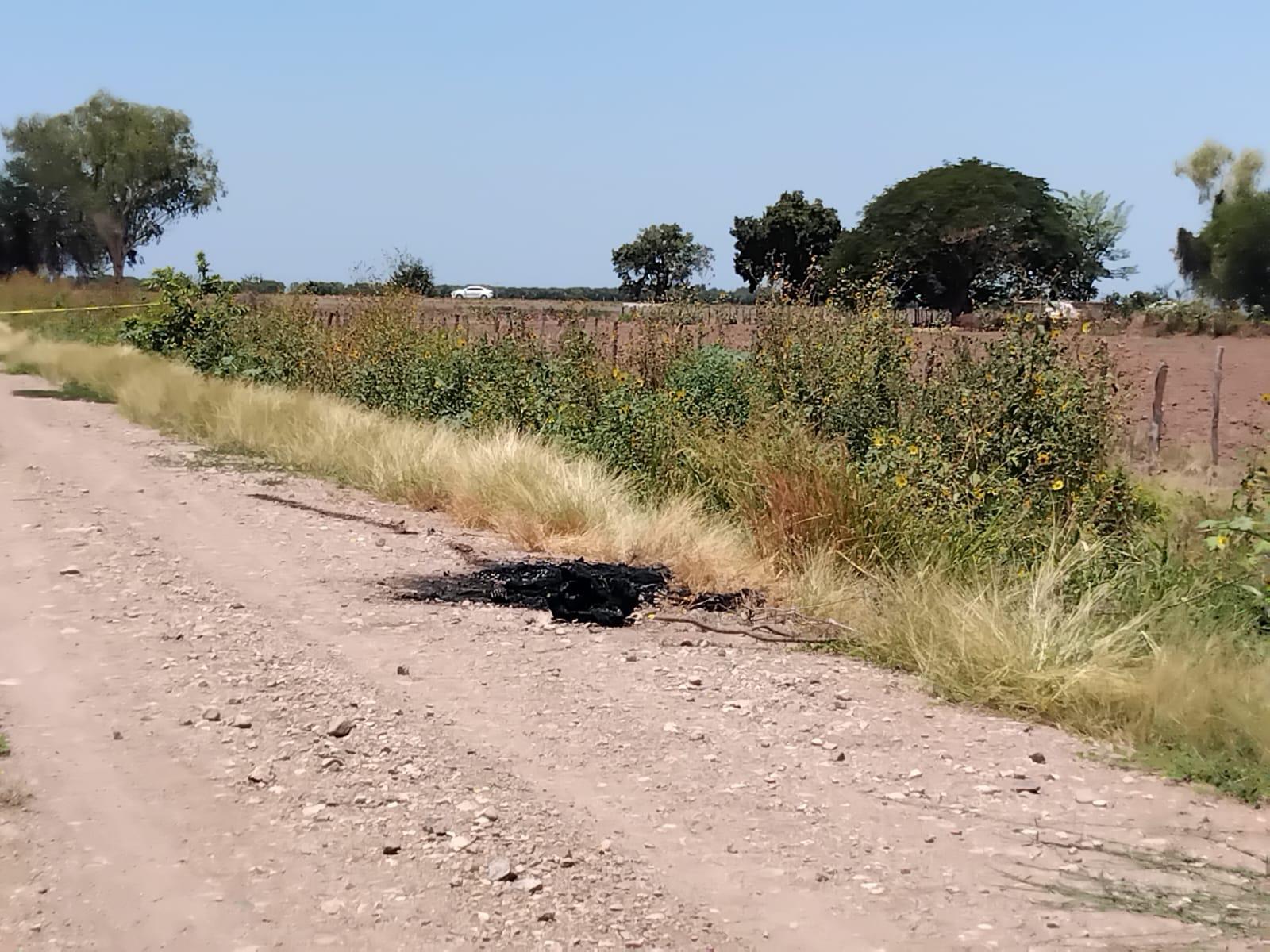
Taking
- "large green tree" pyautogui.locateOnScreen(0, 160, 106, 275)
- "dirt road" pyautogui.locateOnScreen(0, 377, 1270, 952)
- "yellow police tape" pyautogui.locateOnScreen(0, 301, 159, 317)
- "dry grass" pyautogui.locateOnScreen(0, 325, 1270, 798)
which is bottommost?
"dirt road" pyautogui.locateOnScreen(0, 377, 1270, 952)

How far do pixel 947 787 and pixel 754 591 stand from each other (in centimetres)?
301

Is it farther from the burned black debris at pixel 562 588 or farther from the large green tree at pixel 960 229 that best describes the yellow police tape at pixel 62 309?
the burned black debris at pixel 562 588

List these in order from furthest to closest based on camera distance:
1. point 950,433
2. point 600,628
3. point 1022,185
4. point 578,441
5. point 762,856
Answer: point 1022,185 < point 578,441 < point 950,433 < point 600,628 < point 762,856

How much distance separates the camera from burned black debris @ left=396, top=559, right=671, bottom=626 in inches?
302

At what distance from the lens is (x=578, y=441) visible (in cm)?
1196

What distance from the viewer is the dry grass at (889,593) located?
19.0ft

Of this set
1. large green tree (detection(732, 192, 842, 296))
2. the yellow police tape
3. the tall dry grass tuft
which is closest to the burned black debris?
the tall dry grass tuft

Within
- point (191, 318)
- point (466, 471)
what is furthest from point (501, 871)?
point (191, 318)

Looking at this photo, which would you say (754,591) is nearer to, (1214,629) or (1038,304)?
(1214,629)

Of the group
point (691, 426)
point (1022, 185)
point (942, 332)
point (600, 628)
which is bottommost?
point (600, 628)

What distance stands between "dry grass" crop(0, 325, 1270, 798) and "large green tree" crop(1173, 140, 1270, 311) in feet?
178

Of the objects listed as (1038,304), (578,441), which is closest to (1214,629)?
(1038,304)

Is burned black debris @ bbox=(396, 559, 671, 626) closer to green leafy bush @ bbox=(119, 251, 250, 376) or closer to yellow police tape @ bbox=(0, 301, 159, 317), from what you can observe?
green leafy bush @ bbox=(119, 251, 250, 376)

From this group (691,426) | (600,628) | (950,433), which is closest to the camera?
(600,628)
